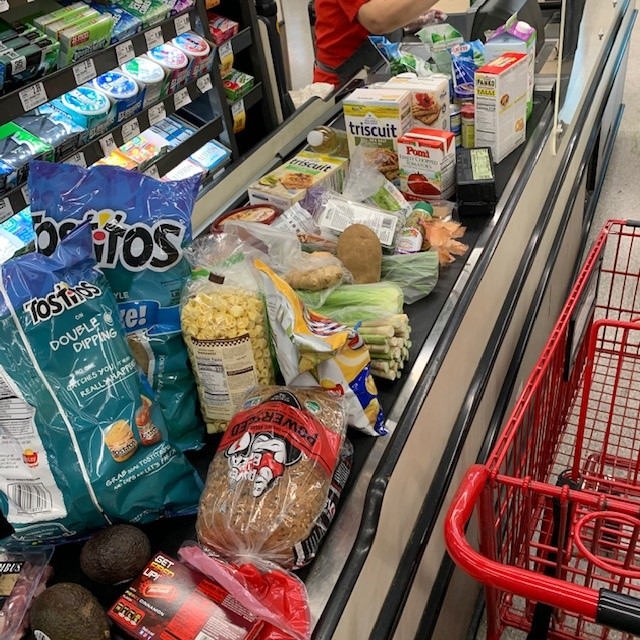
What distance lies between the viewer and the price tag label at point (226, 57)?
144 inches

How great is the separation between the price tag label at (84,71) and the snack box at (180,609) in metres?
Answer: 2.33

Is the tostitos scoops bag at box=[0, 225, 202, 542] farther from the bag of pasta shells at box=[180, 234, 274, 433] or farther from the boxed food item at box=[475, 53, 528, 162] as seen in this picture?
the boxed food item at box=[475, 53, 528, 162]

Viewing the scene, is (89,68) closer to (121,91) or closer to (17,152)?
(121,91)

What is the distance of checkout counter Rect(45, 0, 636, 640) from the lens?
3.32ft

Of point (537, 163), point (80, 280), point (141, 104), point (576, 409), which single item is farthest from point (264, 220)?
point (141, 104)

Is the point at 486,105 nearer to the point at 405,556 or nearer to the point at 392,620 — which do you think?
the point at 405,556

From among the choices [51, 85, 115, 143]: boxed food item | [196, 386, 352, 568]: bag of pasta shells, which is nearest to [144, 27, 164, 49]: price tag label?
[51, 85, 115, 143]: boxed food item

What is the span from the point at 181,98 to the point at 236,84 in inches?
22.6

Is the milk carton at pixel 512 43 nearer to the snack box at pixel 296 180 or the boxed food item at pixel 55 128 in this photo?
the snack box at pixel 296 180

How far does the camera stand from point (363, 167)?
5.33ft

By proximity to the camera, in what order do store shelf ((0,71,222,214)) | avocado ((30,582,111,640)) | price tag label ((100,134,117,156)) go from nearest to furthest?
1. avocado ((30,582,111,640))
2. store shelf ((0,71,222,214))
3. price tag label ((100,134,117,156))

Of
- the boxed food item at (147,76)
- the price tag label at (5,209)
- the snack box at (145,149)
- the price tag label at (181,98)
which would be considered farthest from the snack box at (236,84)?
the price tag label at (5,209)

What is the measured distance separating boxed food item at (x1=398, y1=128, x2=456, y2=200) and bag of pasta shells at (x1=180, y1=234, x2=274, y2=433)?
0.67 meters

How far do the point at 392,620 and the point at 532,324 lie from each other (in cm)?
124
